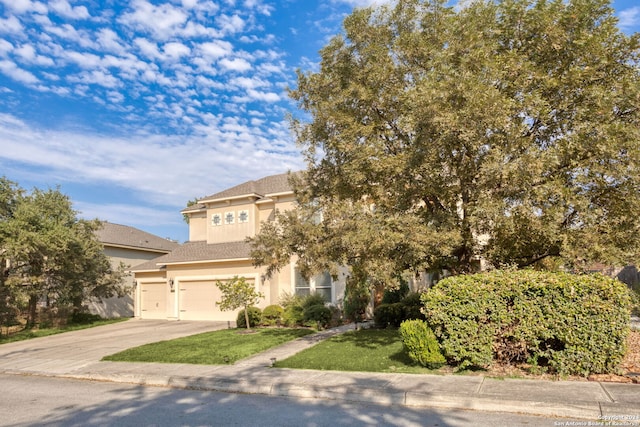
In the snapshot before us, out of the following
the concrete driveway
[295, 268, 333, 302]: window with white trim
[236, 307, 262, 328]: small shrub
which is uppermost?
[295, 268, 333, 302]: window with white trim

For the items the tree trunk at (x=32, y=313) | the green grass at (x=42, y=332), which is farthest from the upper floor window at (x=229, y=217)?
the tree trunk at (x=32, y=313)

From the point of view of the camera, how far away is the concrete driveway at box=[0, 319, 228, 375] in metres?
11.8

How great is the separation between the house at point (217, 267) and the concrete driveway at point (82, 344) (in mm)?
1424

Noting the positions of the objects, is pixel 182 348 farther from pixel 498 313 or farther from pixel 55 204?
pixel 55 204

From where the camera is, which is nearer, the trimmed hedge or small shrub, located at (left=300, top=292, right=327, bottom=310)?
the trimmed hedge

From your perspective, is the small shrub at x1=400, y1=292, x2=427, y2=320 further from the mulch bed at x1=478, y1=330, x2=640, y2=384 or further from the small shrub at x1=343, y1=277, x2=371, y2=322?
the mulch bed at x1=478, y1=330, x2=640, y2=384

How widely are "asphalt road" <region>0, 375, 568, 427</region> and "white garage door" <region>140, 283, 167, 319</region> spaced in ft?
50.8

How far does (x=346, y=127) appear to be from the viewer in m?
10.3

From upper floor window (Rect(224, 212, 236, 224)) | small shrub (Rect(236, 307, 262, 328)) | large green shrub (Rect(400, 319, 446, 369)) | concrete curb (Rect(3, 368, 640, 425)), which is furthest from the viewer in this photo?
upper floor window (Rect(224, 212, 236, 224))

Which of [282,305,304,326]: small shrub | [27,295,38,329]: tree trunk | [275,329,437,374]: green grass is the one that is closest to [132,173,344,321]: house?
[282,305,304,326]: small shrub

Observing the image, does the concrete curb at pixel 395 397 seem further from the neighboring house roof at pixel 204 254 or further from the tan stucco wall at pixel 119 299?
the tan stucco wall at pixel 119 299

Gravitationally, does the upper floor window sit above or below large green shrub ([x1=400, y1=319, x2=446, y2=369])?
above

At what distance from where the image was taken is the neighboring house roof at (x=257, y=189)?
2209cm

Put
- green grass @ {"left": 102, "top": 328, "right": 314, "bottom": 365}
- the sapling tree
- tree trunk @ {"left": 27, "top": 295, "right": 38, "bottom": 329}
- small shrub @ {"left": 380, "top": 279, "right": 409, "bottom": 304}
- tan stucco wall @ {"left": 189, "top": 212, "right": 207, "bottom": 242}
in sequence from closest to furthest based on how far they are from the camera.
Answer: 1. green grass @ {"left": 102, "top": 328, "right": 314, "bottom": 365}
2. the sapling tree
3. small shrub @ {"left": 380, "top": 279, "right": 409, "bottom": 304}
4. tree trunk @ {"left": 27, "top": 295, "right": 38, "bottom": 329}
5. tan stucco wall @ {"left": 189, "top": 212, "right": 207, "bottom": 242}
